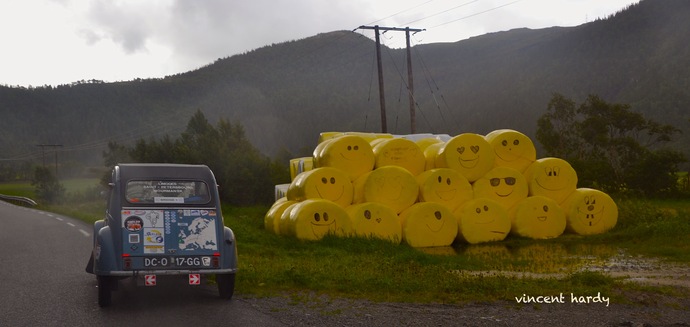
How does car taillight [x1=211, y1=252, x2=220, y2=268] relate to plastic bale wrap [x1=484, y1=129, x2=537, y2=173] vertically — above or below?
below

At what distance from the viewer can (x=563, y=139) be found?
4934 centimetres

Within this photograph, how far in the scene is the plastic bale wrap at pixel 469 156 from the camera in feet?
67.2

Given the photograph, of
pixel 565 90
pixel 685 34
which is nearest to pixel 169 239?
pixel 565 90

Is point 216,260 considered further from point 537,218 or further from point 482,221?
point 537,218

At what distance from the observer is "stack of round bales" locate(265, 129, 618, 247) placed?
61.3 feet

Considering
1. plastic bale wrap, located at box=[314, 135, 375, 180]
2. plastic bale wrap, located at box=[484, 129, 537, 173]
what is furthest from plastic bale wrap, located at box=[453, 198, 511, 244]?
plastic bale wrap, located at box=[314, 135, 375, 180]

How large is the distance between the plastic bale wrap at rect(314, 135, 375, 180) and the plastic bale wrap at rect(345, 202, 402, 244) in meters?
1.55

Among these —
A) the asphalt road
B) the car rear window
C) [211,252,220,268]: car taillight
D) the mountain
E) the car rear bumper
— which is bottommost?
the asphalt road

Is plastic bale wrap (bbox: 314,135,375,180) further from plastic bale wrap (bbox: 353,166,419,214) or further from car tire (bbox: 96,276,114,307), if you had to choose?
car tire (bbox: 96,276,114,307)

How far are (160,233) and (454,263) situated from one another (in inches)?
247

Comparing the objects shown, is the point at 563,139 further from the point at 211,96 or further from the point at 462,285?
the point at 211,96

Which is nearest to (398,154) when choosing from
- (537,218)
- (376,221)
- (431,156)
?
(431,156)

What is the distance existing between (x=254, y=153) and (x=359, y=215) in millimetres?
35982

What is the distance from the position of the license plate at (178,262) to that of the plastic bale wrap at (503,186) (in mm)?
11442
